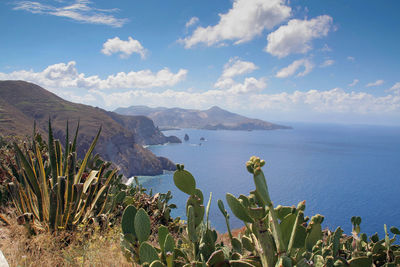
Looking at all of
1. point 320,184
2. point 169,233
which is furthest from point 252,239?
point 320,184

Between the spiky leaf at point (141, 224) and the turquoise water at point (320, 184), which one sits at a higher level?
the spiky leaf at point (141, 224)

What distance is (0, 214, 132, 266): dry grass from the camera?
8.09ft

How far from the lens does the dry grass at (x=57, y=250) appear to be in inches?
97.1

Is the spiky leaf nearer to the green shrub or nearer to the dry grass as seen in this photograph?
the green shrub

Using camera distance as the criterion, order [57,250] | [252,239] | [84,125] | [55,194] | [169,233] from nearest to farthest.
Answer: [252,239] → [169,233] → [57,250] → [55,194] → [84,125]

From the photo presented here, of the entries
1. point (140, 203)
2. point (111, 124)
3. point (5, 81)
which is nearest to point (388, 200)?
point (140, 203)

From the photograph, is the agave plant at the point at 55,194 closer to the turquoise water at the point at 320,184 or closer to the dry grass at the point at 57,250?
the dry grass at the point at 57,250

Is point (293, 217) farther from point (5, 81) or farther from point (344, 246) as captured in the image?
point (5, 81)

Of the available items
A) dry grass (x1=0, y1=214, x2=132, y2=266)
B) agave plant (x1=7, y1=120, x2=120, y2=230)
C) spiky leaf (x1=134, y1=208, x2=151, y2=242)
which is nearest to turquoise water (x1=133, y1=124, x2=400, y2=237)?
agave plant (x1=7, y1=120, x2=120, y2=230)

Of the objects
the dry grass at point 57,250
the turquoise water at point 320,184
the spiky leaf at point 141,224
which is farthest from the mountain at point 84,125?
the spiky leaf at point 141,224

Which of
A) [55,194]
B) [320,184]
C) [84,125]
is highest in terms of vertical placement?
[55,194]

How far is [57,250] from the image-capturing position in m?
2.92

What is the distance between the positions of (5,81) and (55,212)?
159m

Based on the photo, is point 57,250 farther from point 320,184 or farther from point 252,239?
point 320,184
